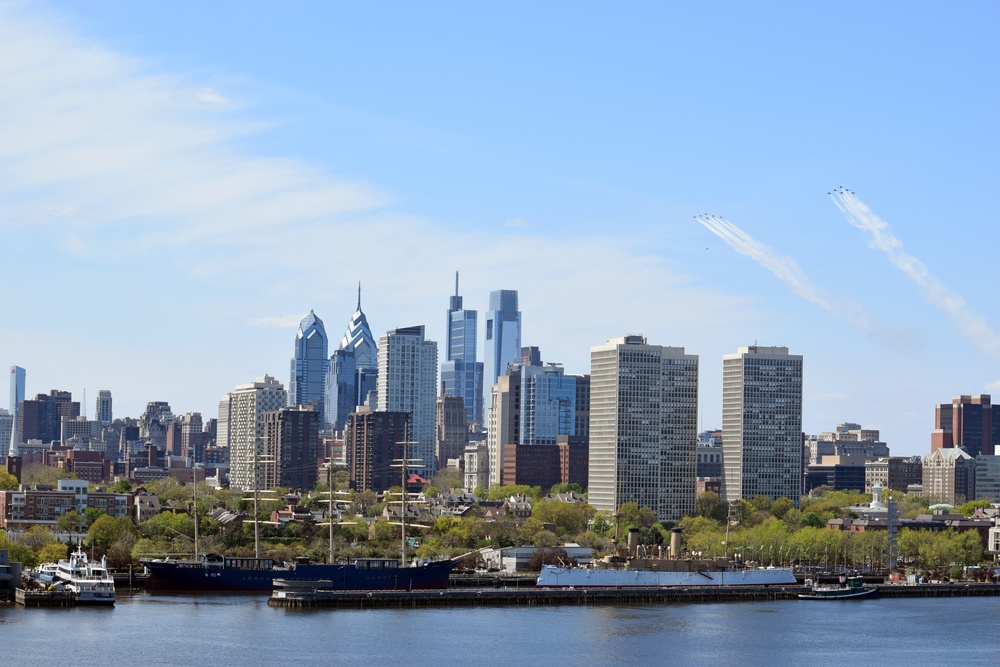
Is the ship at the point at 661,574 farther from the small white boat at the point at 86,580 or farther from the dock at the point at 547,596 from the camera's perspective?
the small white boat at the point at 86,580

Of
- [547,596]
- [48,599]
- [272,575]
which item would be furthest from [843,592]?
[48,599]

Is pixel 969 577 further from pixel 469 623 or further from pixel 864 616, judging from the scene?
pixel 469 623

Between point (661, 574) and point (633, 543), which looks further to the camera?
point (633, 543)

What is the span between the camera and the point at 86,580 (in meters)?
117

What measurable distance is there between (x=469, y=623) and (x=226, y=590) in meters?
28.9

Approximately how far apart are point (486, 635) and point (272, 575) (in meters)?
33.3

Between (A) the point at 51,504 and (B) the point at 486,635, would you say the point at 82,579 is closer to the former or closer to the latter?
(B) the point at 486,635

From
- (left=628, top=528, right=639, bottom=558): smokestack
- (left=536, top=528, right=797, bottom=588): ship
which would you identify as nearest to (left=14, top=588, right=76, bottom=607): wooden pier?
(left=536, top=528, right=797, bottom=588): ship

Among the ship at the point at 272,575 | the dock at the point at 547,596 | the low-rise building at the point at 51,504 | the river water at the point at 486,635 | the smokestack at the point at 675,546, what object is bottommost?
the river water at the point at 486,635

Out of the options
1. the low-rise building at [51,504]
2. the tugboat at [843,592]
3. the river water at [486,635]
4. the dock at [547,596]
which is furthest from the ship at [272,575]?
the low-rise building at [51,504]

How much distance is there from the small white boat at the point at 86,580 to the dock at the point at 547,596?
11617 mm

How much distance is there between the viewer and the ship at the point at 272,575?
12975cm

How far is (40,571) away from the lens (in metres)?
128

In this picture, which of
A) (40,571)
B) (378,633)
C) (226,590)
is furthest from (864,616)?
(40,571)
